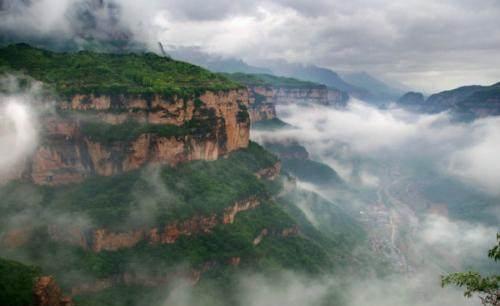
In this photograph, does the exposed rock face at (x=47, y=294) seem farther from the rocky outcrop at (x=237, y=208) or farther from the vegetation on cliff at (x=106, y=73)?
the vegetation on cliff at (x=106, y=73)

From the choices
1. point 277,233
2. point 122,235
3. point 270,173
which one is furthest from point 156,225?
point 270,173

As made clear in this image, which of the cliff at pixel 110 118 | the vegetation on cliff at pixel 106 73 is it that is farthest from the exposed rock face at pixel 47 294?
the vegetation on cliff at pixel 106 73

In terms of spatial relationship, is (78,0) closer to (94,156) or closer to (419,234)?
(94,156)

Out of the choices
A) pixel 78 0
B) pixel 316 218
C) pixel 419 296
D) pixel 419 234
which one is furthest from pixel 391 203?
pixel 78 0

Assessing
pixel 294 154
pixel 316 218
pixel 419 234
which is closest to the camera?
pixel 316 218

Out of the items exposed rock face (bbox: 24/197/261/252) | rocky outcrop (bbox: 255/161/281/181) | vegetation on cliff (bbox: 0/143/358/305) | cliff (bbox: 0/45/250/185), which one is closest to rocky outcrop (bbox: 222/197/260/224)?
exposed rock face (bbox: 24/197/261/252)

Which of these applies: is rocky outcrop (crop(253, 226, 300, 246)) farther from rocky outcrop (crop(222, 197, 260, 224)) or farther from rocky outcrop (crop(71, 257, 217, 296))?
rocky outcrop (crop(71, 257, 217, 296))
